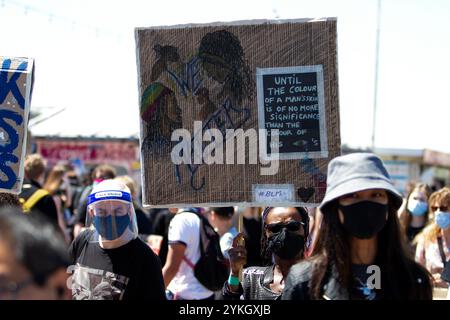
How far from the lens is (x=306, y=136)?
432 centimetres

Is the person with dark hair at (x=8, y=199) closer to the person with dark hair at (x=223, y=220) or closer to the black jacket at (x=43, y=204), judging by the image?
the black jacket at (x=43, y=204)

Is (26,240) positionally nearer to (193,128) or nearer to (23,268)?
(23,268)

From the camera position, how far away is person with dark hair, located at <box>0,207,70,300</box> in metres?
2.25

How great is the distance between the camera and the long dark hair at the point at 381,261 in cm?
294

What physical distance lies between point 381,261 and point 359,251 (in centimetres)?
9

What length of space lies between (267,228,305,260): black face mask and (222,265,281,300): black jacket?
156 millimetres

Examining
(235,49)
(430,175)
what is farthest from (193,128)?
(430,175)

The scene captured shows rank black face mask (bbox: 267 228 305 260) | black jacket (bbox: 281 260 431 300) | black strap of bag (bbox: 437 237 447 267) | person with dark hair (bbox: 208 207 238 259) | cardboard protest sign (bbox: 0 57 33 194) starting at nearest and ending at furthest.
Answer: black jacket (bbox: 281 260 431 300), black face mask (bbox: 267 228 305 260), cardboard protest sign (bbox: 0 57 33 194), black strap of bag (bbox: 437 237 447 267), person with dark hair (bbox: 208 207 238 259)

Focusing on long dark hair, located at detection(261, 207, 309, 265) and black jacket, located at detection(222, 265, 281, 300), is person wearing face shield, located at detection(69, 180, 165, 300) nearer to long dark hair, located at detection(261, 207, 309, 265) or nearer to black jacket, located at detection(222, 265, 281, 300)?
black jacket, located at detection(222, 265, 281, 300)

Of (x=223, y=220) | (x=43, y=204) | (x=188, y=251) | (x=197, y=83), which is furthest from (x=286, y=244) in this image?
(x=43, y=204)

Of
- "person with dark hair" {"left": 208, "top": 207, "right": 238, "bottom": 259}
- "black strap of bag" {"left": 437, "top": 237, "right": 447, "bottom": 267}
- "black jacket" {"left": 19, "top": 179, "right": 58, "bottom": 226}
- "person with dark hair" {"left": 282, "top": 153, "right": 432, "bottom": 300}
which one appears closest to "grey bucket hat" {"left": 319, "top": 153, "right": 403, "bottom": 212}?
"person with dark hair" {"left": 282, "top": 153, "right": 432, "bottom": 300}

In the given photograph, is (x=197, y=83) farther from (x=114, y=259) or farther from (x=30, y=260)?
(x=30, y=260)
